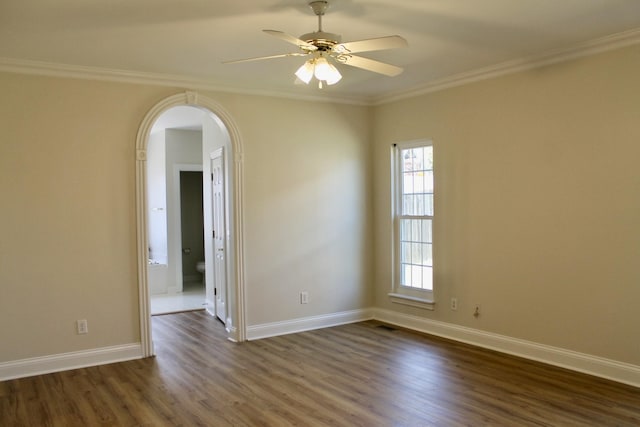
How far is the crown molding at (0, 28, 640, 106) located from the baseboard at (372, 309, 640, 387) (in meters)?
2.51

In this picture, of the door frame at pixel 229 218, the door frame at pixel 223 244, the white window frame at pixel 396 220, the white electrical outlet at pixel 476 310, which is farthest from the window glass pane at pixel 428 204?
the door frame at pixel 223 244

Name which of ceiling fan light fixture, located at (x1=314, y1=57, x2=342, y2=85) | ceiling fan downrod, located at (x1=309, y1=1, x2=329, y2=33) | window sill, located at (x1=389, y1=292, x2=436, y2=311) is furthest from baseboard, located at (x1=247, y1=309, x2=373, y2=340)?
ceiling fan downrod, located at (x1=309, y1=1, x2=329, y2=33)

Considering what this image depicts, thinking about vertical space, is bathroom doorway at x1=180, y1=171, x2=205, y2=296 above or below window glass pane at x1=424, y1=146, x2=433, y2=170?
below

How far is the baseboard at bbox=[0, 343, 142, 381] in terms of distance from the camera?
4.23 metres

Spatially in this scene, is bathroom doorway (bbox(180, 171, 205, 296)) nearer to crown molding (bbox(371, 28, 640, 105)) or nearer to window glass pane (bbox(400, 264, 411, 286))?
window glass pane (bbox(400, 264, 411, 286))

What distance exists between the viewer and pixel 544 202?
4.39m

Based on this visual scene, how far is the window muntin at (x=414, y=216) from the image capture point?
555cm

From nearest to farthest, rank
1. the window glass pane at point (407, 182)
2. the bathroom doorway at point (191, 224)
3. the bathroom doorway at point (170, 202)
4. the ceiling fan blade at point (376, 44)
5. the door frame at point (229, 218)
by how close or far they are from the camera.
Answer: the ceiling fan blade at point (376, 44) < the door frame at point (229, 218) < the window glass pane at point (407, 182) < the bathroom doorway at point (170, 202) < the bathroom doorway at point (191, 224)

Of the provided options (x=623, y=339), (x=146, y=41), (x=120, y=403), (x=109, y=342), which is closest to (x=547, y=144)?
(x=623, y=339)

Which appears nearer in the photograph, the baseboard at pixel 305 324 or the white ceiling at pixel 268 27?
the white ceiling at pixel 268 27

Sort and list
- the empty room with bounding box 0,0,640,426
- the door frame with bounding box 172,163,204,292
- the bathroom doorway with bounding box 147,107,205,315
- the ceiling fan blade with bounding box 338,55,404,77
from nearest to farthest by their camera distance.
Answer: the ceiling fan blade with bounding box 338,55,404,77
the empty room with bounding box 0,0,640,426
the bathroom doorway with bounding box 147,107,205,315
the door frame with bounding box 172,163,204,292

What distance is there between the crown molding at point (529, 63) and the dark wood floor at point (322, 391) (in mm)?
2646

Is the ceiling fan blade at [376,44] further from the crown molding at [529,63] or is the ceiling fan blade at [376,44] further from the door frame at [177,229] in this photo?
the door frame at [177,229]

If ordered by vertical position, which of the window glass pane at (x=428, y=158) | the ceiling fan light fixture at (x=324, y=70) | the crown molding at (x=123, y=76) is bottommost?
the window glass pane at (x=428, y=158)
